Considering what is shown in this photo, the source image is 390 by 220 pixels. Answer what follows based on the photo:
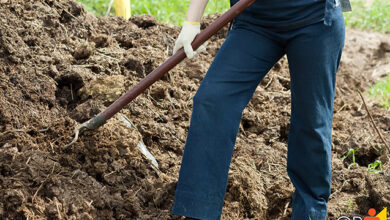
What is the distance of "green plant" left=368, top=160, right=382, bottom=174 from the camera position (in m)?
3.43

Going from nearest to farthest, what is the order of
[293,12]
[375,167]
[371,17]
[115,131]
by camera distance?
1. [293,12]
2. [115,131]
3. [375,167]
4. [371,17]

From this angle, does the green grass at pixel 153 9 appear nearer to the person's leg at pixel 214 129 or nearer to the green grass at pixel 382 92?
the green grass at pixel 382 92

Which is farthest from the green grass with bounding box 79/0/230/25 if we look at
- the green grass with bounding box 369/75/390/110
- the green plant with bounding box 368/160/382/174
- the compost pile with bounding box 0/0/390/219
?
the green plant with bounding box 368/160/382/174

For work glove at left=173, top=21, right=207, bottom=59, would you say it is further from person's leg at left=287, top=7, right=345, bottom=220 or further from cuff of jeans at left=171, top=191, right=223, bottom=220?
cuff of jeans at left=171, top=191, right=223, bottom=220

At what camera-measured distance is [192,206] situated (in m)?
2.42

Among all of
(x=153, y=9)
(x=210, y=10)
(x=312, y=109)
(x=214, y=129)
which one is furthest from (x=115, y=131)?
(x=210, y=10)

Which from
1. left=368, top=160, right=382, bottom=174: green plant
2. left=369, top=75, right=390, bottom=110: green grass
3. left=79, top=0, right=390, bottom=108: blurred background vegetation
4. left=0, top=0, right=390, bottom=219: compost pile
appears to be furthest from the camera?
left=79, top=0, right=390, bottom=108: blurred background vegetation

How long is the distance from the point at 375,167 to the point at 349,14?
3296 millimetres

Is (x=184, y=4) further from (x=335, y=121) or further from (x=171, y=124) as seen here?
(x=171, y=124)

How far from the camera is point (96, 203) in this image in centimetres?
258

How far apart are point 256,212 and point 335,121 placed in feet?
4.56

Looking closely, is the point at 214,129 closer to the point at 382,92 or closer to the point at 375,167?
the point at 375,167

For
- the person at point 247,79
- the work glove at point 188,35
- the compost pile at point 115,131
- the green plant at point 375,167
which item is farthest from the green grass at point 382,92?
the work glove at point 188,35

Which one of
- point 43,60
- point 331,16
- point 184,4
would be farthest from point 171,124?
point 184,4
